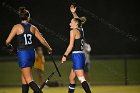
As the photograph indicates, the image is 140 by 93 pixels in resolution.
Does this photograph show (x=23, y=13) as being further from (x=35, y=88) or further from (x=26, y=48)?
(x=35, y=88)

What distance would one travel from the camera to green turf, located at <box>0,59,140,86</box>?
65.0ft

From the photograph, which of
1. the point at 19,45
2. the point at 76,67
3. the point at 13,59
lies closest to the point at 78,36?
the point at 76,67

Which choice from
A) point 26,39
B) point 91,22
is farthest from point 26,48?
point 91,22

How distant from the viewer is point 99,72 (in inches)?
942

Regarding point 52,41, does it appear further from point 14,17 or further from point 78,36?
point 78,36

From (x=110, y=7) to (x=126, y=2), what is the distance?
132 centimetres

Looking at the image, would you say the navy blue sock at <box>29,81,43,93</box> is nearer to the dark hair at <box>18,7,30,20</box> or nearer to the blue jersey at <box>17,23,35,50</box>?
the blue jersey at <box>17,23,35,50</box>

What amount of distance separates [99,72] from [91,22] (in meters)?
8.80

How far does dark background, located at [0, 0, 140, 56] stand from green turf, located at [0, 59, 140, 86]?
387 centimetres

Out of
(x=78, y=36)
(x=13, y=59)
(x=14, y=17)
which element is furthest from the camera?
(x=14, y=17)

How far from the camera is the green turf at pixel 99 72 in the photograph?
19803mm

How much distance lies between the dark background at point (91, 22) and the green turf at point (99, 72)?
3870 millimetres

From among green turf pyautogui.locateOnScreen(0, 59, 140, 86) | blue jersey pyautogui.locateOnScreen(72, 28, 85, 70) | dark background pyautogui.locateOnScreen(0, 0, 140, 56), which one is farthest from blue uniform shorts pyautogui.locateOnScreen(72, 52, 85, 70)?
dark background pyautogui.locateOnScreen(0, 0, 140, 56)

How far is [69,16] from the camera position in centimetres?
3219
